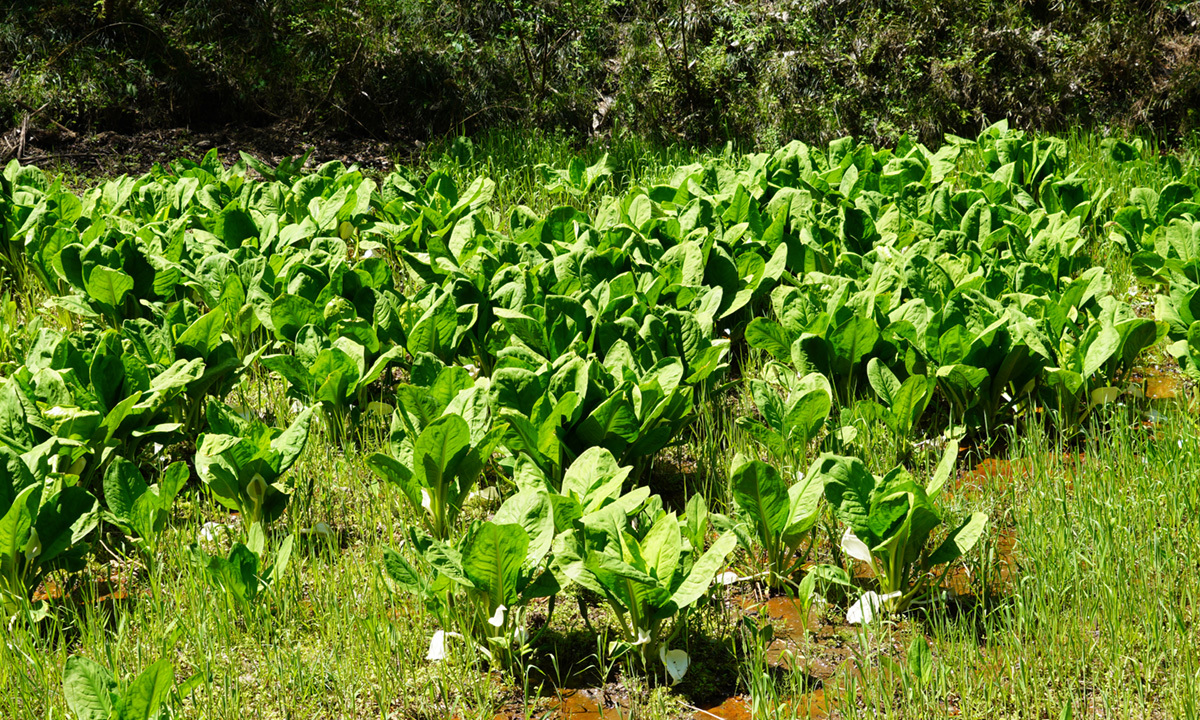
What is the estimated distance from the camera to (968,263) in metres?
3.58

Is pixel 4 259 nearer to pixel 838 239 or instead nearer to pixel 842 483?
pixel 838 239

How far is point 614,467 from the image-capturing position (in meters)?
2.36

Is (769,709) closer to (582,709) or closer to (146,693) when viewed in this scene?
(582,709)

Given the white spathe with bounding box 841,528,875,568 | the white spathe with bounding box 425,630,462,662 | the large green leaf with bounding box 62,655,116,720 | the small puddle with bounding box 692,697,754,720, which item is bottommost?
the small puddle with bounding box 692,697,754,720

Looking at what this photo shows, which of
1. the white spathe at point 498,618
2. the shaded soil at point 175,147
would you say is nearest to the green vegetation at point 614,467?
the white spathe at point 498,618

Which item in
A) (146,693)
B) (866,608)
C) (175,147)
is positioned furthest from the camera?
(175,147)

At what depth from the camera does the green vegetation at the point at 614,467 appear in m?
2.01

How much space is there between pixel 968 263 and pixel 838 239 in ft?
1.75

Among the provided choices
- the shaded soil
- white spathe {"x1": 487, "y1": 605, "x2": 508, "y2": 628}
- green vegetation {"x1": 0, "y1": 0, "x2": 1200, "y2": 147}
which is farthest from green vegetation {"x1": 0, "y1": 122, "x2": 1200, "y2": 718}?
green vegetation {"x1": 0, "y1": 0, "x2": 1200, "y2": 147}

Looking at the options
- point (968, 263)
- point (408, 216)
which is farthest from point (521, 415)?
point (408, 216)

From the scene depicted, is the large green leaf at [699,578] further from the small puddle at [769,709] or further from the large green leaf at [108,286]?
the large green leaf at [108,286]

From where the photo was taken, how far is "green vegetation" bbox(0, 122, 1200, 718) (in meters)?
2.01

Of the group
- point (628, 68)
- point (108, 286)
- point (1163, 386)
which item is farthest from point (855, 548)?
point (628, 68)

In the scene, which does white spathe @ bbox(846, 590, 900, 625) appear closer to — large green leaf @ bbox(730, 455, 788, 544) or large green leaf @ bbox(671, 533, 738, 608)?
large green leaf @ bbox(730, 455, 788, 544)
